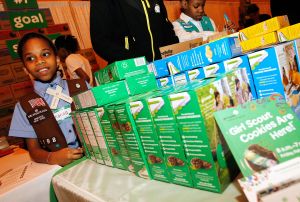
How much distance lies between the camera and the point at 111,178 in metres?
0.94

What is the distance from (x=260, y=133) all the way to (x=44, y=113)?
48.3 inches

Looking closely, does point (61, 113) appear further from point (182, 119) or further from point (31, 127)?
point (182, 119)

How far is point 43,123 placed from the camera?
142 centimetres

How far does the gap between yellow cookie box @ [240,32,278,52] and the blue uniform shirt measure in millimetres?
1085

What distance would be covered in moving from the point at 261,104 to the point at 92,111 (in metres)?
0.66

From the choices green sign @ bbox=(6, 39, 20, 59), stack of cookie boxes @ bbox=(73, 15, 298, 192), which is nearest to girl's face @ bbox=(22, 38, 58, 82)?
stack of cookie boxes @ bbox=(73, 15, 298, 192)

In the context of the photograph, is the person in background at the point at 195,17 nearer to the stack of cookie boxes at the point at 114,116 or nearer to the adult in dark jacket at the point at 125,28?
the adult in dark jacket at the point at 125,28

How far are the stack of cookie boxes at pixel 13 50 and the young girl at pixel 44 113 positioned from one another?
269cm

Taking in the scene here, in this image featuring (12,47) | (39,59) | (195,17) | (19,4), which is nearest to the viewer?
(39,59)

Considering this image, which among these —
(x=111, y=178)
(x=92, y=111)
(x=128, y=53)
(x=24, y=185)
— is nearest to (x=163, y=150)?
(x=111, y=178)

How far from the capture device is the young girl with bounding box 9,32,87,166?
1.38 metres

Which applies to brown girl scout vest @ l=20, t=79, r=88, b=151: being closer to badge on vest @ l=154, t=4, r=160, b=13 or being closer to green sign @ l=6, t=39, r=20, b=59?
badge on vest @ l=154, t=4, r=160, b=13

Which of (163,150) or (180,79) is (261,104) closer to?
(163,150)

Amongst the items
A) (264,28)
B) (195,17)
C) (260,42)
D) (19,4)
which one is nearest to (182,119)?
(260,42)
